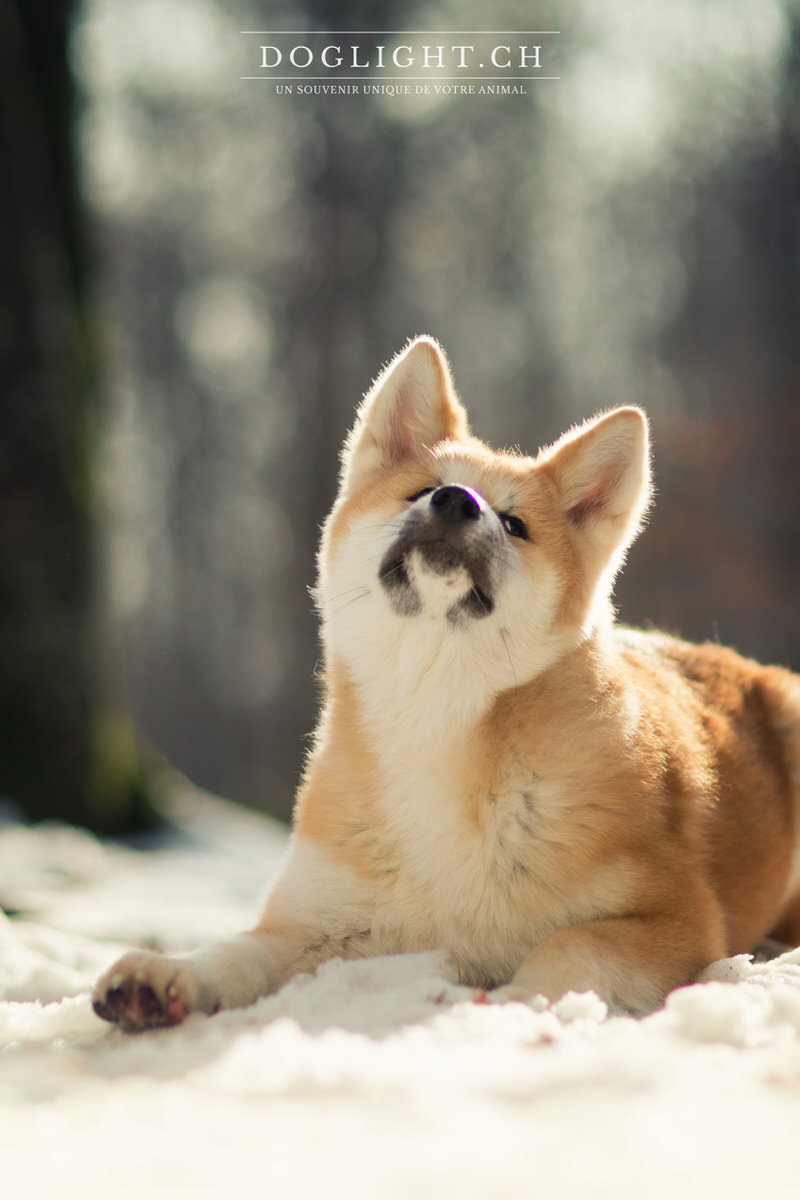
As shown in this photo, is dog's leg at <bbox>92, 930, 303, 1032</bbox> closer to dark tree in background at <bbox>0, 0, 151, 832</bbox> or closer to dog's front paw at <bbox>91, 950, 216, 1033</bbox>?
dog's front paw at <bbox>91, 950, 216, 1033</bbox>

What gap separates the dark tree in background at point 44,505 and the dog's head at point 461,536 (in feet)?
10.4

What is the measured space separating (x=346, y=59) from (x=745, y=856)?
27.7ft

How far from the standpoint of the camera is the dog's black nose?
284 cm

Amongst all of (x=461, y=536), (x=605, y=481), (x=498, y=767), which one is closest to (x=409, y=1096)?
(x=498, y=767)

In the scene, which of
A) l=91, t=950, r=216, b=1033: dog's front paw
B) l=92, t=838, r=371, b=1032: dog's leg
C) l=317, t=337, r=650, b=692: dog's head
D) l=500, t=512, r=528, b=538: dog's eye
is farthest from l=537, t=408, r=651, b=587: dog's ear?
l=91, t=950, r=216, b=1033: dog's front paw

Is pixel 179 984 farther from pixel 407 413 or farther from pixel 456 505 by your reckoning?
pixel 407 413

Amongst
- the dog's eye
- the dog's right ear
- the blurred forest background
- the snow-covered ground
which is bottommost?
the snow-covered ground

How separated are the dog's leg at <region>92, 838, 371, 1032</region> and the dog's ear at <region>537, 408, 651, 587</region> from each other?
1290 mm

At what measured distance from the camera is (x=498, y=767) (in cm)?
274

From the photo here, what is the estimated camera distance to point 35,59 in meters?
6.52

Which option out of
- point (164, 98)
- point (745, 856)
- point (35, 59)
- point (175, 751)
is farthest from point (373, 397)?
point (175, 751)

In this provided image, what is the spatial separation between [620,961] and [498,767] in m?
0.59

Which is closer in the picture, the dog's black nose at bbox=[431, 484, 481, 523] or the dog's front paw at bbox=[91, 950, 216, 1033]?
the dog's front paw at bbox=[91, 950, 216, 1033]

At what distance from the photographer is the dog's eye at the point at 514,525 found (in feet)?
10.1
